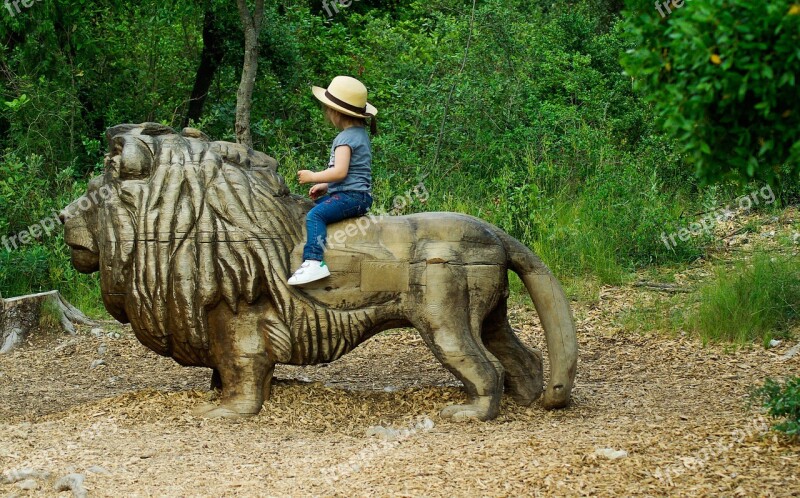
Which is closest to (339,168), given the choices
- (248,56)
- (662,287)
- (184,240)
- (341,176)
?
(341,176)

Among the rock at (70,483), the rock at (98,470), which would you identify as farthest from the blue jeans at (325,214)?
the rock at (70,483)

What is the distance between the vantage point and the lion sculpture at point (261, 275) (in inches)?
205

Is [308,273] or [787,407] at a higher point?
[308,273]

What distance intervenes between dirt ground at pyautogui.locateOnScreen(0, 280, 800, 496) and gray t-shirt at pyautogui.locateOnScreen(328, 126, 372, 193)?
4.15 ft

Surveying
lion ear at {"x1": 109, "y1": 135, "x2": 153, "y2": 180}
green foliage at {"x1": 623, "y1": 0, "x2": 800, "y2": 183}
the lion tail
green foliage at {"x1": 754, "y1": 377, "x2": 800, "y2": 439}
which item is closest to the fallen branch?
the lion tail

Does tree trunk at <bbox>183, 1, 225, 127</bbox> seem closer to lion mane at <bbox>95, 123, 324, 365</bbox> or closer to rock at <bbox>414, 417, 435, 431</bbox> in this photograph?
lion mane at <bbox>95, 123, 324, 365</bbox>

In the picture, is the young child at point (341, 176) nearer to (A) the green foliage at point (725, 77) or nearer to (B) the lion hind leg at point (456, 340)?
(B) the lion hind leg at point (456, 340)

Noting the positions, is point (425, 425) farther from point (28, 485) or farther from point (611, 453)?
point (28, 485)

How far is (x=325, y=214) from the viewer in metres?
5.22

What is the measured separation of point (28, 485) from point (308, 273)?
1.74 m

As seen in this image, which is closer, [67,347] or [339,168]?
[339,168]

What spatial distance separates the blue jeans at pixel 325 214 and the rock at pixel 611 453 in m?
1.80

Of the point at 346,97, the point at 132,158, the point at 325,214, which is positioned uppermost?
the point at 346,97

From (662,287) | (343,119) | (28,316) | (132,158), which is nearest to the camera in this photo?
(132,158)
